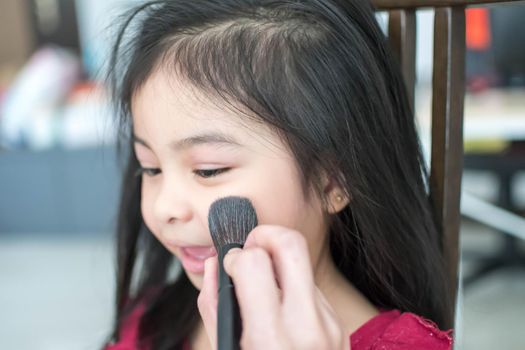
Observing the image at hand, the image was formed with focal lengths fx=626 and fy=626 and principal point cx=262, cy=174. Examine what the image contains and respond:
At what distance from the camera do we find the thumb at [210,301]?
0.48 m

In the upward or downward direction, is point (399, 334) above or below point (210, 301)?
below

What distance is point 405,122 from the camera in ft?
2.32

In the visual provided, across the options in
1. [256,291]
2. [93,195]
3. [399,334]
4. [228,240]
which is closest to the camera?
[256,291]

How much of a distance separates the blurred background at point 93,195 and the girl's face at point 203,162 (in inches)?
36.4

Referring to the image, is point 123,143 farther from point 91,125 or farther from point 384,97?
point 91,125

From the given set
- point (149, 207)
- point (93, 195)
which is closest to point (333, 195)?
point (149, 207)

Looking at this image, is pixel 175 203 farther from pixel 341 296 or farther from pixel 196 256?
pixel 341 296

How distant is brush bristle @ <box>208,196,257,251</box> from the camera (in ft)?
1.87

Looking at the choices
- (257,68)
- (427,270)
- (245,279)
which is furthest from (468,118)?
(245,279)

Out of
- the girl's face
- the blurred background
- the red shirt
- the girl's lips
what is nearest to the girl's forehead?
the girl's face

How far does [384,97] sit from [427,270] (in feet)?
0.71

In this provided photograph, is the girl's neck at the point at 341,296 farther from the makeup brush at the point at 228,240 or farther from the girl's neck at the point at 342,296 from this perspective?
the makeup brush at the point at 228,240

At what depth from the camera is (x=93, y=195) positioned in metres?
2.51

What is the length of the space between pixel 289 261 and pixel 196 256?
26 cm
